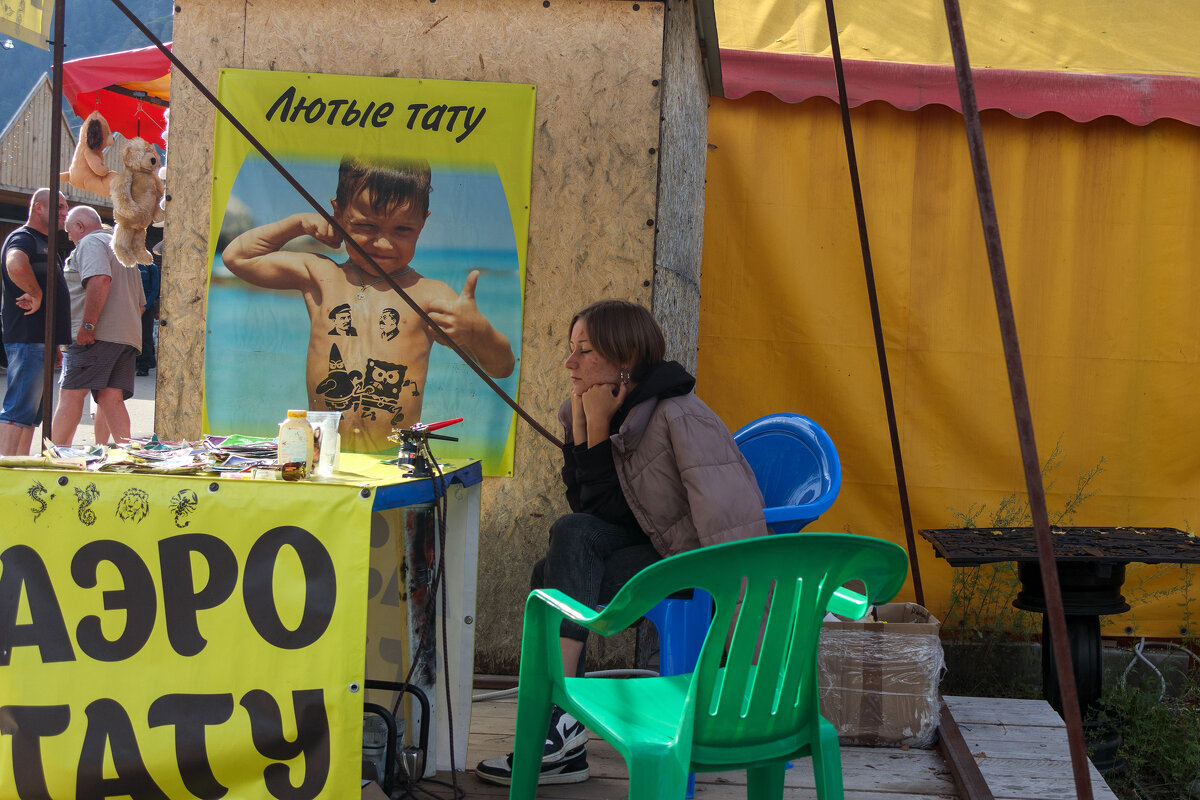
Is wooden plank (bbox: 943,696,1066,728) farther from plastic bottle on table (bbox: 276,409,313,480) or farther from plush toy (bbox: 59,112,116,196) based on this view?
plush toy (bbox: 59,112,116,196)

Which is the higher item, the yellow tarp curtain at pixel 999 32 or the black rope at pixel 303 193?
the yellow tarp curtain at pixel 999 32

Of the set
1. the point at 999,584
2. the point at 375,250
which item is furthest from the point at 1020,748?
the point at 375,250

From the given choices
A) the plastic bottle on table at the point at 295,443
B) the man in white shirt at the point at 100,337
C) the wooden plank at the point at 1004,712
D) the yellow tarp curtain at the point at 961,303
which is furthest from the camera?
the man in white shirt at the point at 100,337

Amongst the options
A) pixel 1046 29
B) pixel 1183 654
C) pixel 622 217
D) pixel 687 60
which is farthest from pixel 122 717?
pixel 1046 29

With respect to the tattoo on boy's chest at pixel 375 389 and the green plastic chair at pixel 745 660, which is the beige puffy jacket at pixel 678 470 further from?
the tattoo on boy's chest at pixel 375 389

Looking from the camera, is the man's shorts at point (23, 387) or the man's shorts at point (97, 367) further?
the man's shorts at point (23, 387)

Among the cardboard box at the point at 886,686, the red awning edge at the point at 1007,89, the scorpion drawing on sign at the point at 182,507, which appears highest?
the red awning edge at the point at 1007,89

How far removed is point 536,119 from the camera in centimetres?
368

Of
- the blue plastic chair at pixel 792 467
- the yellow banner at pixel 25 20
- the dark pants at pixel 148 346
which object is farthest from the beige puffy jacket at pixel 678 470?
the dark pants at pixel 148 346

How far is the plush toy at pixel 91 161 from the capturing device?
3.94 meters

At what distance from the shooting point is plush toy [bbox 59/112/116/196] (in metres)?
3.94

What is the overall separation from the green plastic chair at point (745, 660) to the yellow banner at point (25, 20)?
15.2ft

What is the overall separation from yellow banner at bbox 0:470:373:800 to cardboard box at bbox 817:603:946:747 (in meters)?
1.67

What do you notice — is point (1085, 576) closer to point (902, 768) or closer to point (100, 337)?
point (902, 768)
